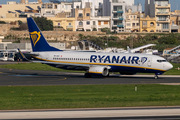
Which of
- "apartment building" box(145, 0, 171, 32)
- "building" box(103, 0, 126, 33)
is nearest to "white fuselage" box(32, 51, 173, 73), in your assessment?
"building" box(103, 0, 126, 33)

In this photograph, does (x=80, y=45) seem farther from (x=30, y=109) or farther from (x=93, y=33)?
(x=30, y=109)

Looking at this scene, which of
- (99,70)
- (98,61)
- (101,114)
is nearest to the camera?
(101,114)

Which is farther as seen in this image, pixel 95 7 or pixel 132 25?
pixel 95 7

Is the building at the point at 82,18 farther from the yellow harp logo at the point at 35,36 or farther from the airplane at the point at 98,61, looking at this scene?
the airplane at the point at 98,61

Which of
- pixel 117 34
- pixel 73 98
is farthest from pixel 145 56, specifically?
pixel 117 34

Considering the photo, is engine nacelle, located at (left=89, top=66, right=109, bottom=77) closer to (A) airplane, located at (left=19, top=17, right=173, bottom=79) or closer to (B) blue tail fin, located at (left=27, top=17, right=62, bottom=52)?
(A) airplane, located at (left=19, top=17, right=173, bottom=79)

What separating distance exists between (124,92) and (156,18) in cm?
13144

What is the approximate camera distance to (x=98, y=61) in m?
50.5

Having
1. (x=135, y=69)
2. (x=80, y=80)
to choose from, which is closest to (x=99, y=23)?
(x=135, y=69)

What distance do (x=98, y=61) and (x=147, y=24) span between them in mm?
114967

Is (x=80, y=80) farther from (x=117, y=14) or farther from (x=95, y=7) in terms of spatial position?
(x=95, y=7)

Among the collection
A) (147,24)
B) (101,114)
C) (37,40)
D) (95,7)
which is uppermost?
(95,7)

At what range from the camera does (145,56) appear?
48781mm

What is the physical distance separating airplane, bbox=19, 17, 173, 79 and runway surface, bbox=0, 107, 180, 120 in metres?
23.5
